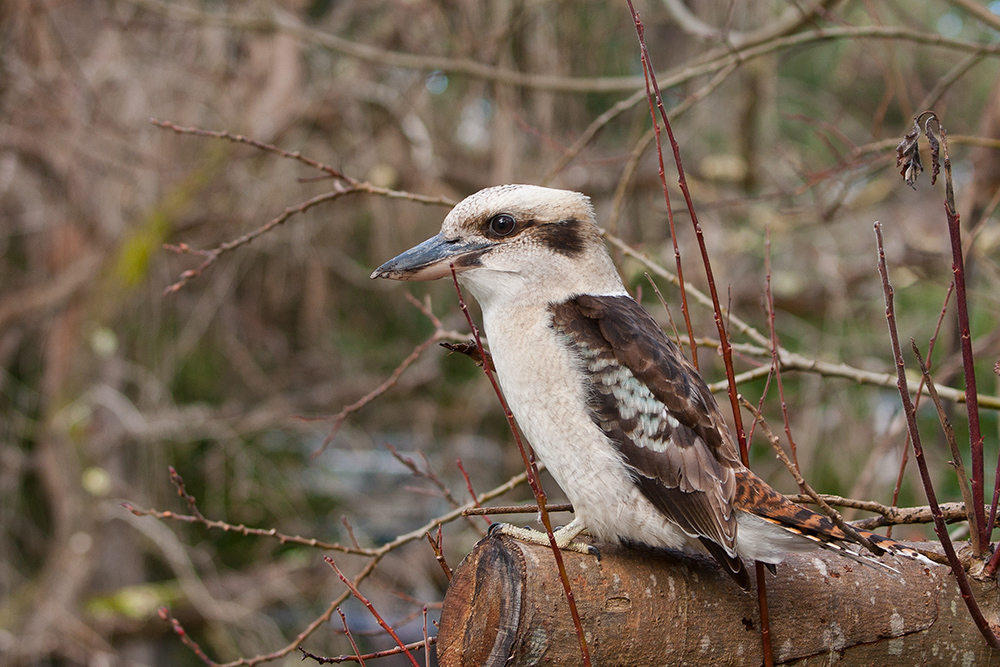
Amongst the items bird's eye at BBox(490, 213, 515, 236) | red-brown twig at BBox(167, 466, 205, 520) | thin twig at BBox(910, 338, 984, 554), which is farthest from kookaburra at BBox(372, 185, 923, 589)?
red-brown twig at BBox(167, 466, 205, 520)

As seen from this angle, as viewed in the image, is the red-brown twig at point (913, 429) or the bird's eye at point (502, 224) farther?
the bird's eye at point (502, 224)

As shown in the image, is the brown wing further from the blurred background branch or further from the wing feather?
the blurred background branch

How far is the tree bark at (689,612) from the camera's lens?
4.13 ft

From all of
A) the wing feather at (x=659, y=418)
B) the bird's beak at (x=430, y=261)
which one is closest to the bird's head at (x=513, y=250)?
the bird's beak at (x=430, y=261)

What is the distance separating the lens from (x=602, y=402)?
5.11 feet

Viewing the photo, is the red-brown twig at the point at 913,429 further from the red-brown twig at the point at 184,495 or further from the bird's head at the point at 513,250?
the red-brown twig at the point at 184,495

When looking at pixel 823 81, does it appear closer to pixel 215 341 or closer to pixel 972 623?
pixel 215 341

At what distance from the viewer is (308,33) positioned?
352 cm

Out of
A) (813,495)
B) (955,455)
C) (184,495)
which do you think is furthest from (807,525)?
(184,495)

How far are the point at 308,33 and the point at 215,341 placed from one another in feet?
10.3

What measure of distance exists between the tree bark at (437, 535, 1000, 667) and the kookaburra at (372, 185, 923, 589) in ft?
0.20

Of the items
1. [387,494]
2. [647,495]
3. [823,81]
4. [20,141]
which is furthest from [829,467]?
[20,141]

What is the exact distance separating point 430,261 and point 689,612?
80cm

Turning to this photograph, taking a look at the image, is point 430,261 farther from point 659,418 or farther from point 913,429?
point 913,429
